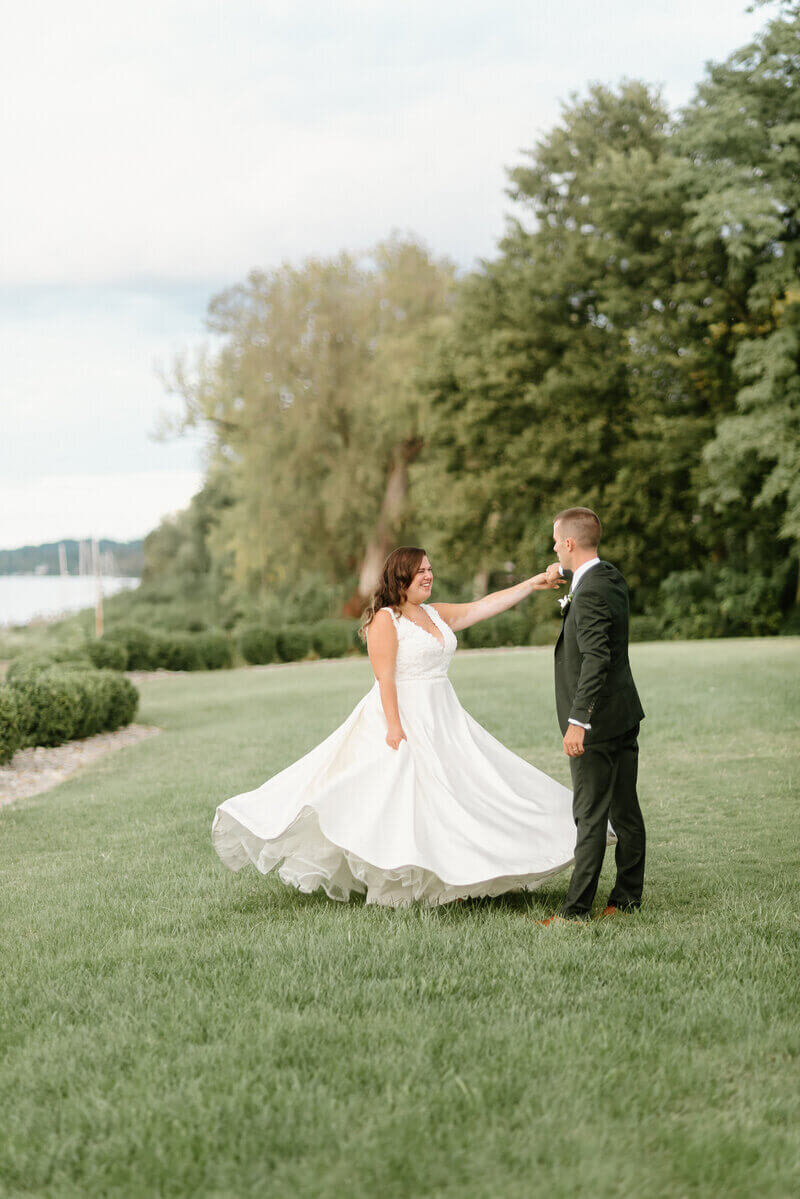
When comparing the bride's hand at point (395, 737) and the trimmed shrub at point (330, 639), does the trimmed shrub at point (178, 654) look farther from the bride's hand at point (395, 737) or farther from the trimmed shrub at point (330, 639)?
the bride's hand at point (395, 737)

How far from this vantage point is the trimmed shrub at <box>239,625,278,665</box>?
30375 mm

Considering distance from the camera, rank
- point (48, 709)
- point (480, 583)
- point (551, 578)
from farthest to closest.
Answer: point (480, 583) < point (48, 709) < point (551, 578)

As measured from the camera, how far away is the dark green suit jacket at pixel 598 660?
4.89 meters

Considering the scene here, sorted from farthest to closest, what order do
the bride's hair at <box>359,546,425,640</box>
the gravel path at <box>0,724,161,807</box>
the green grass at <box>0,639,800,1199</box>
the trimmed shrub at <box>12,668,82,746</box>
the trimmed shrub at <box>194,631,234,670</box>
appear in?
the trimmed shrub at <box>194,631,234,670</box> < the trimmed shrub at <box>12,668,82,746</box> < the gravel path at <box>0,724,161,807</box> < the bride's hair at <box>359,546,425,640</box> < the green grass at <box>0,639,800,1199</box>

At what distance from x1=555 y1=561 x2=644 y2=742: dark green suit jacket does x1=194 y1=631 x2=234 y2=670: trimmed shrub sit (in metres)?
24.4

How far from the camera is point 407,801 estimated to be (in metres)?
5.26

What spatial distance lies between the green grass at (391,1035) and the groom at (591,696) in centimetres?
43

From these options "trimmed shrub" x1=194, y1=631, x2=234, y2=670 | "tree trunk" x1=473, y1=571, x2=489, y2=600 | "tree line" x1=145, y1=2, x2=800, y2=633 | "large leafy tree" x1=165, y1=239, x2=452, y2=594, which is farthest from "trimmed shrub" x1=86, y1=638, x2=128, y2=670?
"tree trunk" x1=473, y1=571, x2=489, y2=600

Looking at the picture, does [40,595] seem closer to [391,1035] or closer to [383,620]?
[383,620]

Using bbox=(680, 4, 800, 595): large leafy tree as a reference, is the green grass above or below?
below

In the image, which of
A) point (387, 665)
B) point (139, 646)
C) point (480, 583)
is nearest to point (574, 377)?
point (480, 583)

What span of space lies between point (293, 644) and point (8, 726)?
1886 centimetres

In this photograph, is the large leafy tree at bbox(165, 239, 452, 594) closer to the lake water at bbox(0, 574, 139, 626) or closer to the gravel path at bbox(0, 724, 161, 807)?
the lake water at bbox(0, 574, 139, 626)

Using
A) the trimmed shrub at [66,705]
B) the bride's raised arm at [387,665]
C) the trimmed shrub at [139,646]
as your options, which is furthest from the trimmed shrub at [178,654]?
the bride's raised arm at [387,665]
